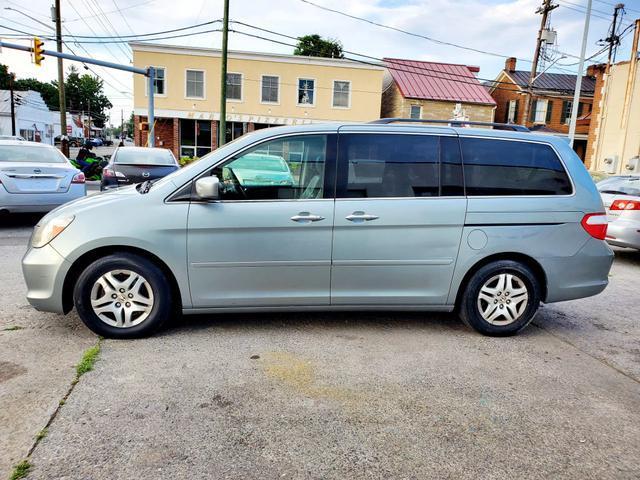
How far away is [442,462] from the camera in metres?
2.51

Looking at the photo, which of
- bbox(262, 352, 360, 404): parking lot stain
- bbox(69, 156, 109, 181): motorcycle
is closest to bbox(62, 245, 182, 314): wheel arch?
bbox(262, 352, 360, 404): parking lot stain

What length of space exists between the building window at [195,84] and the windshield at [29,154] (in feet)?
75.1

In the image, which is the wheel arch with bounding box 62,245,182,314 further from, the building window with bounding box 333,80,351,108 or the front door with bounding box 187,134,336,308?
the building window with bounding box 333,80,351,108

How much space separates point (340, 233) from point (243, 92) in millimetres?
29236

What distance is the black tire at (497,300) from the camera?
4.25 meters

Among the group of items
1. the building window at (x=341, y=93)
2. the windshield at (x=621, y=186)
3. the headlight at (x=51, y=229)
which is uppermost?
the building window at (x=341, y=93)

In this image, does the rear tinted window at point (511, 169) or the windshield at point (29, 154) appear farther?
the windshield at point (29, 154)

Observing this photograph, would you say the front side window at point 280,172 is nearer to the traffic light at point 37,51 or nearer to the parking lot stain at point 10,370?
the parking lot stain at point 10,370

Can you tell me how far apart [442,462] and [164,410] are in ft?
5.32

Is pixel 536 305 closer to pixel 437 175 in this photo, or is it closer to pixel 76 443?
pixel 437 175

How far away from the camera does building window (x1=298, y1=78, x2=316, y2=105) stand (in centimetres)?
3156

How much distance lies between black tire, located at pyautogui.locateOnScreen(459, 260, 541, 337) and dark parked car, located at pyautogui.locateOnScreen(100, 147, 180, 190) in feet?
24.6

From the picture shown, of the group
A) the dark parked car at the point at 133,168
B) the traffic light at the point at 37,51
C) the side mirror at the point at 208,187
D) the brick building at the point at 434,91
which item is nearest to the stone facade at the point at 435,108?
the brick building at the point at 434,91

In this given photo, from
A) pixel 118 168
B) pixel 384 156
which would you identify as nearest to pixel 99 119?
pixel 118 168
